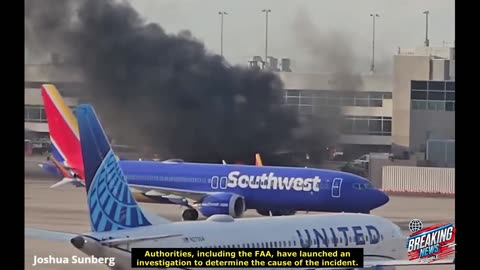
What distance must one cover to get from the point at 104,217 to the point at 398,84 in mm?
38681

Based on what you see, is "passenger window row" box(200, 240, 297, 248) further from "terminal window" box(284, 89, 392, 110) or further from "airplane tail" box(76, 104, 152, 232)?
"terminal window" box(284, 89, 392, 110)

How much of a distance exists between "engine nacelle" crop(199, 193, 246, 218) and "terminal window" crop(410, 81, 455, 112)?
867 inches

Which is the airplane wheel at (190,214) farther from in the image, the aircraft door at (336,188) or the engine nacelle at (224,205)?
the aircraft door at (336,188)

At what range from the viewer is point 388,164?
4784cm

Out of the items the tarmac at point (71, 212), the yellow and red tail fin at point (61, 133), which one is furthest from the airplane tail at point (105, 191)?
the yellow and red tail fin at point (61, 133)

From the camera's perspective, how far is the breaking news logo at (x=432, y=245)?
20.0 m

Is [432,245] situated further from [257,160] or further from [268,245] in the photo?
[257,160]

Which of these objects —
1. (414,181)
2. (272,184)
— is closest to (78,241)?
(272,184)

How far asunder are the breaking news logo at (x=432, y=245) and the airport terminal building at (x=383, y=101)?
1977 centimetres

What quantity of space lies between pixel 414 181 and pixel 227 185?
51.6 ft

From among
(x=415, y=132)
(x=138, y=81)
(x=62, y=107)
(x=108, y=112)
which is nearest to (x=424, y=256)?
(x=62, y=107)

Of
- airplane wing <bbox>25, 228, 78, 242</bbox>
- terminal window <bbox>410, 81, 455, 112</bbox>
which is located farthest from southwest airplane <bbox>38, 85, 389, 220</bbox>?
terminal window <bbox>410, 81, 455, 112</bbox>
